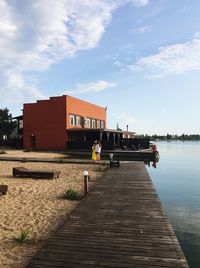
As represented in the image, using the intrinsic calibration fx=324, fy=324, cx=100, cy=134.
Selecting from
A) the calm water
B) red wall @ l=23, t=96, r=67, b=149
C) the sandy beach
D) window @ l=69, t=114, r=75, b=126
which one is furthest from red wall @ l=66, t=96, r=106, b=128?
the sandy beach

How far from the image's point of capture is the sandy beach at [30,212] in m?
6.57

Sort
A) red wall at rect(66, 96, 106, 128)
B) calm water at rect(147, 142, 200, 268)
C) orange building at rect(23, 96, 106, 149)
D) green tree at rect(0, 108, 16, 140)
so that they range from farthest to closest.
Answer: green tree at rect(0, 108, 16, 140) < red wall at rect(66, 96, 106, 128) < orange building at rect(23, 96, 106, 149) < calm water at rect(147, 142, 200, 268)

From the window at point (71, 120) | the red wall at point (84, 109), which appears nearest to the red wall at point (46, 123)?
the red wall at point (84, 109)

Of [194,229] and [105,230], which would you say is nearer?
[105,230]

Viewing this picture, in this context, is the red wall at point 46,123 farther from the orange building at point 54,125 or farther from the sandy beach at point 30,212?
the sandy beach at point 30,212

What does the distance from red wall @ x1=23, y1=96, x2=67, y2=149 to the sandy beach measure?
26.2 meters

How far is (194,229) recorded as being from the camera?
1006cm

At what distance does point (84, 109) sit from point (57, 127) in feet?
21.6

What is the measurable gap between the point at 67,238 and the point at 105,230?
96cm

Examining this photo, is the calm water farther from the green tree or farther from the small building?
the green tree

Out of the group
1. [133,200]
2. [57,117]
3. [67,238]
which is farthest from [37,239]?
[57,117]

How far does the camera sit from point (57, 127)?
141 ft

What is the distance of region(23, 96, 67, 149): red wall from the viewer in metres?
42.8

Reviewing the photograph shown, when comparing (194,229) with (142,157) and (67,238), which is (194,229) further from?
(142,157)
